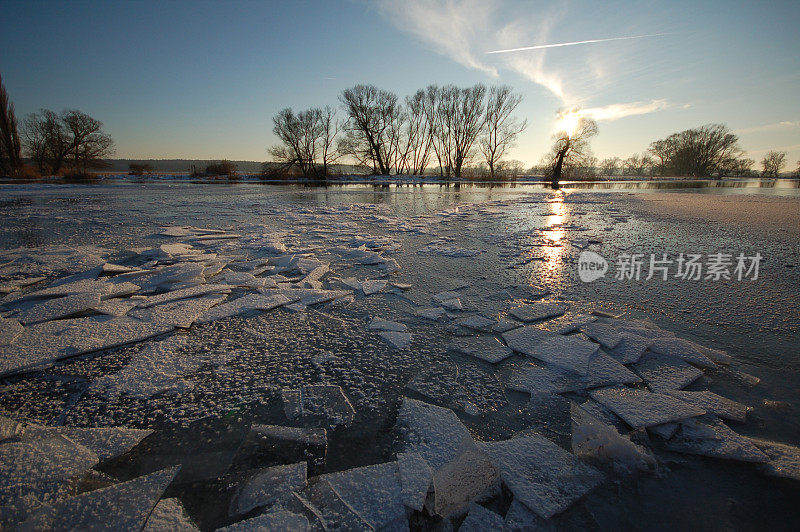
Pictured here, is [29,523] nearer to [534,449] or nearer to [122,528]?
[122,528]

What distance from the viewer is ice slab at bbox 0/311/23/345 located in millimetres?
1548

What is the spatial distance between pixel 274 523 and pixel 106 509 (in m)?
0.44

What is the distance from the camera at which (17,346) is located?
4.92 ft

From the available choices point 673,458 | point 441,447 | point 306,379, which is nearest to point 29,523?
point 306,379

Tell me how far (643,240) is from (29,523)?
17.4 ft

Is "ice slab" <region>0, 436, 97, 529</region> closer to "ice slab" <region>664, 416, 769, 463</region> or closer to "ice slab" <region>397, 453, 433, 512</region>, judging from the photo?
"ice slab" <region>397, 453, 433, 512</region>

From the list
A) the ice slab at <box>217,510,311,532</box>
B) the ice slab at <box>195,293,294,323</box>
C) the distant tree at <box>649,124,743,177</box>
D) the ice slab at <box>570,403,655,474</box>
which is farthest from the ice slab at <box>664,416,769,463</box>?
the distant tree at <box>649,124,743,177</box>

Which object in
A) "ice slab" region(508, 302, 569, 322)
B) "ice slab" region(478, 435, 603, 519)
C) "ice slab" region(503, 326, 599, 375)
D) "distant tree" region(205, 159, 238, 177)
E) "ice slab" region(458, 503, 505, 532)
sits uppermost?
"distant tree" region(205, 159, 238, 177)

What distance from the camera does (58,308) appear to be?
6.18ft

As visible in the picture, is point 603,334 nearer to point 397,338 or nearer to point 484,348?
point 484,348

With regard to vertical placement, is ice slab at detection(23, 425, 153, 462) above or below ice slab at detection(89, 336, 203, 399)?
below

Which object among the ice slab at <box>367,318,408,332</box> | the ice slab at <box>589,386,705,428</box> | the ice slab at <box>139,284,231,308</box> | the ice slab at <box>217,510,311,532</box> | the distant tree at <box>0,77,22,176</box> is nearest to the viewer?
the ice slab at <box>217,510,311,532</box>

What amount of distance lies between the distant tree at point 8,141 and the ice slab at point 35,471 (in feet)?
115

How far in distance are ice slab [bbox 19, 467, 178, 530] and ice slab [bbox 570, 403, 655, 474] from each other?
1.24 meters
